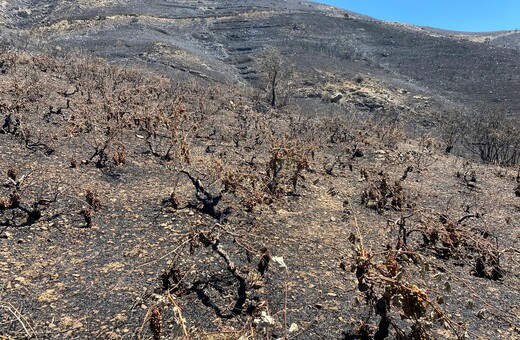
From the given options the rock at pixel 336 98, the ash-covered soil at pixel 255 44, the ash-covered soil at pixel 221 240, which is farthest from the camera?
the ash-covered soil at pixel 255 44

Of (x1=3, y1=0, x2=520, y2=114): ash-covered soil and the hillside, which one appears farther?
(x1=3, y1=0, x2=520, y2=114): ash-covered soil

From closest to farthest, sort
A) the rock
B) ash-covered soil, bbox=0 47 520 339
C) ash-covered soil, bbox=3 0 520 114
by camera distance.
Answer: ash-covered soil, bbox=0 47 520 339, the rock, ash-covered soil, bbox=3 0 520 114

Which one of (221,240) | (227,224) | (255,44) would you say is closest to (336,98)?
(255,44)

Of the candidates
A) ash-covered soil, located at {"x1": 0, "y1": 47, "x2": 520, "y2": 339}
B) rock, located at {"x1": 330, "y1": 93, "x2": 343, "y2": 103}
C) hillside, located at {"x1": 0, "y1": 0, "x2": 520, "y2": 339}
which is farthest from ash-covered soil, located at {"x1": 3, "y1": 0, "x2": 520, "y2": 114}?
Answer: ash-covered soil, located at {"x1": 0, "y1": 47, "x2": 520, "y2": 339}

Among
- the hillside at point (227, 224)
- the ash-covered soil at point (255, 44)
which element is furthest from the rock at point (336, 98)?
the hillside at point (227, 224)

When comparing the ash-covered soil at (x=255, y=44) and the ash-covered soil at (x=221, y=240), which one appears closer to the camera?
the ash-covered soil at (x=221, y=240)

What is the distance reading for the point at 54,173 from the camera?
6.66 m

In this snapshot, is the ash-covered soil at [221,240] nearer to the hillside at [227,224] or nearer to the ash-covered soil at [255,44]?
the hillside at [227,224]

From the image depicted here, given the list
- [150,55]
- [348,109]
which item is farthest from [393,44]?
[150,55]

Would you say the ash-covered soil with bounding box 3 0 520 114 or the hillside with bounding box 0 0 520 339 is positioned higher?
the ash-covered soil with bounding box 3 0 520 114

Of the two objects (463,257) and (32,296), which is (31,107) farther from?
(463,257)

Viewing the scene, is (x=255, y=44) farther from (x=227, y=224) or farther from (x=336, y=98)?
(x=227, y=224)

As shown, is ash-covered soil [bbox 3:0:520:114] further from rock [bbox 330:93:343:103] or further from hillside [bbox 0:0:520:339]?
hillside [bbox 0:0:520:339]

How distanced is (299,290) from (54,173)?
4.74 metres
